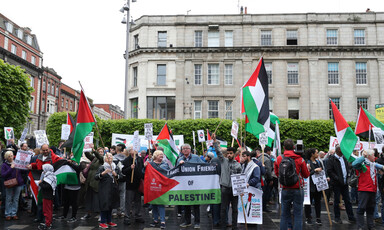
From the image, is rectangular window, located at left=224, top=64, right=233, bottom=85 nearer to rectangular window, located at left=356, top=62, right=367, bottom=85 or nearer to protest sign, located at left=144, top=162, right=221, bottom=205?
rectangular window, located at left=356, top=62, right=367, bottom=85

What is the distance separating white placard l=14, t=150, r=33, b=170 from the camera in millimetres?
9727

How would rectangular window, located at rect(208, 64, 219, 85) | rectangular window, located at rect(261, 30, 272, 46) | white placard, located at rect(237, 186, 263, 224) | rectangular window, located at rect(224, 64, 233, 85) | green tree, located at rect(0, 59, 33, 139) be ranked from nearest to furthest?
1. white placard, located at rect(237, 186, 263, 224)
2. green tree, located at rect(0, 59, 33, 139)
3. rectangular window, located at rect(224, 64, 233, 85)
4. rectangular window, located at rect(208, 64, 219, 85)
5. rectangular window, located at rect(261, 30, 272, 46)

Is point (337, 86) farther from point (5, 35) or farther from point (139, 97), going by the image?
point (5, 35)

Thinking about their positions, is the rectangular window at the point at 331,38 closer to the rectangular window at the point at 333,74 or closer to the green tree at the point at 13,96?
the rectangular window at the point at 333,74

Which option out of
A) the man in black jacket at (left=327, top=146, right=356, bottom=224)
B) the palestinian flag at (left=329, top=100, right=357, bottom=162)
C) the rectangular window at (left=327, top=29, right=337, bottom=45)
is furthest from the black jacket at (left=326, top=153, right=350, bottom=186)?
the rectangular window at (left=327, top=29, right=337, bottom=45)

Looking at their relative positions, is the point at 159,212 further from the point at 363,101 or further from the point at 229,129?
the point at 363,101

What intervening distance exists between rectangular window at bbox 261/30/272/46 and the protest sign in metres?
26.4

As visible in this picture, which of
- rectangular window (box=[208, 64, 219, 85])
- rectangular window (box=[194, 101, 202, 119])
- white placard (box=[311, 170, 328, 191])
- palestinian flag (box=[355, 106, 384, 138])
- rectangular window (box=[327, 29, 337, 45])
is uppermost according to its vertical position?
rectangular window (box=[327, 29, 337, 45])

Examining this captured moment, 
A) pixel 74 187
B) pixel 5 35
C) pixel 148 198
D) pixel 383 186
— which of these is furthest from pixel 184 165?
pixel 5 35

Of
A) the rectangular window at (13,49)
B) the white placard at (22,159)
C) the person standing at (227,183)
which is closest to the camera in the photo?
the person standing at (227,183)

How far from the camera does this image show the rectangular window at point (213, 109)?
3200cm

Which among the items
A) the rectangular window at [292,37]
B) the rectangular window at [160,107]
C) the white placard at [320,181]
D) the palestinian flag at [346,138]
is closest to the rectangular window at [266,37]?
the rectangular window at [292,37]

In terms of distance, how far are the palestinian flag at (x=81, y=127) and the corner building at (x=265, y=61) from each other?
870 inches

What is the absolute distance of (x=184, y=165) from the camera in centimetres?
859
